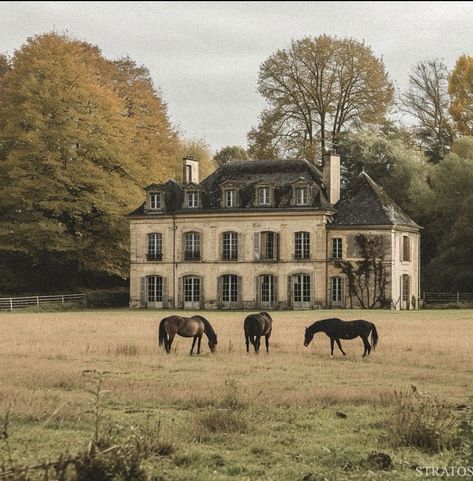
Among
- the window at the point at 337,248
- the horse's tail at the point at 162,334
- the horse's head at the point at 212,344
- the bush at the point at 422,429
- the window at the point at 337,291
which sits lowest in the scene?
the bush at the point at 422,429

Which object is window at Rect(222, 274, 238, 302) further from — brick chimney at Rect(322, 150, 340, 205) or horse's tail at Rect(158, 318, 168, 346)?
horse's tail at Rect(158, 318, 168, 346)

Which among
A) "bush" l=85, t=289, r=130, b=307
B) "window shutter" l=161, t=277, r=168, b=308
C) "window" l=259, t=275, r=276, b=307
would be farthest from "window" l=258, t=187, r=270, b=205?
"bush" l=85, t=289, r=130, b=307

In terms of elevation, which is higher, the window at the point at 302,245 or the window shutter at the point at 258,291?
the window at the point at 302,245

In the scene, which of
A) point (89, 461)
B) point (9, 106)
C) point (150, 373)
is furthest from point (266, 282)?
point (89, 461)

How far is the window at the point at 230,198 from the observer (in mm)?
50031

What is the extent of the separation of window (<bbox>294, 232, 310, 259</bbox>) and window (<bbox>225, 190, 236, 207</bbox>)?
4031 mm

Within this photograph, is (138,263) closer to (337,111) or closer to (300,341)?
(337,111)

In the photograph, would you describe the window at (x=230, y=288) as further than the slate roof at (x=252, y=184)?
Yes

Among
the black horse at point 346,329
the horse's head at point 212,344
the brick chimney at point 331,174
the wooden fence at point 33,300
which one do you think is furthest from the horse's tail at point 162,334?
the brick chimney at point 331,174

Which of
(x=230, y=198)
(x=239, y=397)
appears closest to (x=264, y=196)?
(x=230, y=198)

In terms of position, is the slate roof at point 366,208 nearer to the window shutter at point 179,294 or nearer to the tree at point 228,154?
the window shutter at point 179,294

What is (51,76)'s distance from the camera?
48.5 metres

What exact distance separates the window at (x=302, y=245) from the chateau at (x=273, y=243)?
53 millimetres

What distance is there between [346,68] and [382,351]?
42620 millimetres
